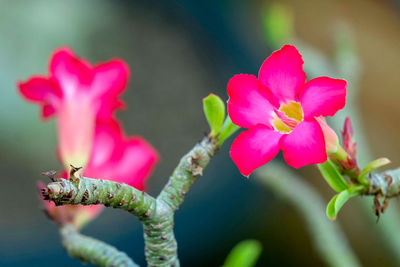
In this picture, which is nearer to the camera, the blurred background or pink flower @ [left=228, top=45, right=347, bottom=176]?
pink flower @ [left=228, top=45, right=347, bottom=176]

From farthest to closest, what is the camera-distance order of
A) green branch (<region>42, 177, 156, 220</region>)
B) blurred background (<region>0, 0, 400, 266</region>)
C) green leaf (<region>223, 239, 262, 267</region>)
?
blurred background (<region>0, 0, 400, 266</region>) → green leaf (<region>223, 239, 262, 267</region>) → green branch (<region>42, 177, 156, 220</region>)

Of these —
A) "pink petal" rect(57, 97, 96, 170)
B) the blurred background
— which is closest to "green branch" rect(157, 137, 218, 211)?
"pink petal" rect(57, 97, 96, 170)

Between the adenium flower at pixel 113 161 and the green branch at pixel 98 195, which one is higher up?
the green branch at pixel 98 195

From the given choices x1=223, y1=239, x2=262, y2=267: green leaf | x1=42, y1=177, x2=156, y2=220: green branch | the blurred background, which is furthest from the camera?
the blurred background

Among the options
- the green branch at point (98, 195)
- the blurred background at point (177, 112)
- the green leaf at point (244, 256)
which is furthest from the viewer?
the blurred background at point (177, 112)

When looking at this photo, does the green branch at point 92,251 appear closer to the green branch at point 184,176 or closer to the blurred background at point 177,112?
the green branch at point 184,176

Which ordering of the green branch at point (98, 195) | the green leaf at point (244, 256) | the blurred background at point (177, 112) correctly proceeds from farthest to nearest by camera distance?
the blurred background at point (177, 112) < the green leaf at point (244, 256) < the green branch at point (98, 195)

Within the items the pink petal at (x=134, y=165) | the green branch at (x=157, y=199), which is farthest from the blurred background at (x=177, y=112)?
the green branch at (x=157, y=199)

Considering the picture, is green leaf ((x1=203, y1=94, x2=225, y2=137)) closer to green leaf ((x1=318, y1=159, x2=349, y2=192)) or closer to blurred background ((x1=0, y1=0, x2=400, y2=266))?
green leaf ((x1=318, y1=159, x2=349, y2=192))

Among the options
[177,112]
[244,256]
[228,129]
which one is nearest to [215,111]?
[228,129]
